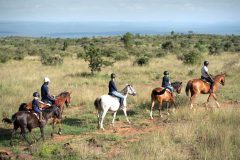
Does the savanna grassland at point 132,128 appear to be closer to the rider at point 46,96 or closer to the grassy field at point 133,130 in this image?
the grassy field at point 133,130

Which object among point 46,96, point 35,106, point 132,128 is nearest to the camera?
point 35,106

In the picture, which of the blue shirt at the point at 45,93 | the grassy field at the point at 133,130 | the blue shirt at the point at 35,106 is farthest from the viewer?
the blue shirt at the point at 45,93

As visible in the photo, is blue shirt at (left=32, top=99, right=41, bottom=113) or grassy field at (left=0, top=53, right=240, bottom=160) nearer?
grassy field at (left=0, top=53, right=240, bottom=160)

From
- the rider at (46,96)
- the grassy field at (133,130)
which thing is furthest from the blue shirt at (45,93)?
the grassy field at (133,130)

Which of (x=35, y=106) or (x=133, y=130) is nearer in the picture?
(x=35, y=106)

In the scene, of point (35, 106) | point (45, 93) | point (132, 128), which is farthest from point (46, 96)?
point (132, 128)

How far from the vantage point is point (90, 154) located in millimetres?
10773

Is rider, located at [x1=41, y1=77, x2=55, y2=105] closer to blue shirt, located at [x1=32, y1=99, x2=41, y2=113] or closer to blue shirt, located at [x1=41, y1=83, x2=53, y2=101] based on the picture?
blue shirt, located at [x1=41, y1=83, x2=53, y2=101]

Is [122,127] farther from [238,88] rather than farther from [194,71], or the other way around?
[194,71]

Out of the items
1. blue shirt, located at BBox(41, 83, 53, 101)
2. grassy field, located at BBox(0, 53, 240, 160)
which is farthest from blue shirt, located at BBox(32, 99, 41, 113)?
blue shirt, located at BBox(41, 83, 53, 101)

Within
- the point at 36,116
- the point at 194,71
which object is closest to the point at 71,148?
the point at 36,116

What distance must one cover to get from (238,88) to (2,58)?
26097mm

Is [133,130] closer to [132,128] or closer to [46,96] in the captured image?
[132,128]

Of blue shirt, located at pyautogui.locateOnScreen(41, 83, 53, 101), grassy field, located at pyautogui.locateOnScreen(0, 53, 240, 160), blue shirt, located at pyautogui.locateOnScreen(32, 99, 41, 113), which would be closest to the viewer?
grassy field, located at pyautogui.locateOnScreen(0, 53, 240, 160)
